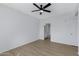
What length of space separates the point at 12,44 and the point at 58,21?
4362 millimetres

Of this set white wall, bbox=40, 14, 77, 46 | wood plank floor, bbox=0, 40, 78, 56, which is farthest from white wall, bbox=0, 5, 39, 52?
white wall, bbox=40, 14, 77, 46

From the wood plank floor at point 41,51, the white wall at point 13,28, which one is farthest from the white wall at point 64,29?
the white wall at point 13,28

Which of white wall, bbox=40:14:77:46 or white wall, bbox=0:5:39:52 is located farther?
white wall, bbox=40:14:77:46

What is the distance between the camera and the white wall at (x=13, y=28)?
157 inches

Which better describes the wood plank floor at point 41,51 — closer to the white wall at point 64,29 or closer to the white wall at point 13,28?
the white wall at point 13,28

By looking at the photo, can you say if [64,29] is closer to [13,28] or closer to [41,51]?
[41,51]

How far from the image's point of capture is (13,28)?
464cm

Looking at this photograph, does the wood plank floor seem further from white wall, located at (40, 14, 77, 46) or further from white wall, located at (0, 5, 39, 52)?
white wall, located at (40, 14, 77, 46)

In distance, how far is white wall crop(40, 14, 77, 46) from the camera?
5711mm

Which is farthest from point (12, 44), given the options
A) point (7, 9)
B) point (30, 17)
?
point (30, 17)

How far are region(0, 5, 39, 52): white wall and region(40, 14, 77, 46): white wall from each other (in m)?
2.42

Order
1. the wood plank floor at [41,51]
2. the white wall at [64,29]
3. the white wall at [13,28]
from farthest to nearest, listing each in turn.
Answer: the white wall at [64,29]
the white wall at [13,28]
the wood plank floor at [41,51]

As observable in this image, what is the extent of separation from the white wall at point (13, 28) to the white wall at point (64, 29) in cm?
242

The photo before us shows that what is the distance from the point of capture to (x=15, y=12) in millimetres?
4805
